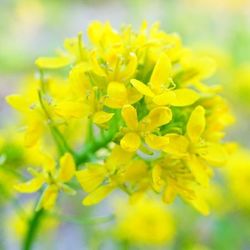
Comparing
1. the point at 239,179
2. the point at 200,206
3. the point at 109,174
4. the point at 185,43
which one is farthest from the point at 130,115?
the point at 185,43

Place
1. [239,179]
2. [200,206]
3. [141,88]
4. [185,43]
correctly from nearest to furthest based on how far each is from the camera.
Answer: [141,88], [200,206], [239,179], [185,43]

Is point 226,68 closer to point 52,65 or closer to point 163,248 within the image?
point 163,248

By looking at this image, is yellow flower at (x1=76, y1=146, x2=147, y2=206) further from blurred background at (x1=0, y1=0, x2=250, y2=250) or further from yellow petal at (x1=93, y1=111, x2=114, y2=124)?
blurred background at (x1=0, y1=0, x2=250, y2=250)

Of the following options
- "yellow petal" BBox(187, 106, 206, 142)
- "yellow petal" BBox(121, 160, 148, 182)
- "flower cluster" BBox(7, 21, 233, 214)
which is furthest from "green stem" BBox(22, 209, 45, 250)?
"yellow petal" BBox(187, 106, 206, 142)

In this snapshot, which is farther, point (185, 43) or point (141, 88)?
point (185, 43)

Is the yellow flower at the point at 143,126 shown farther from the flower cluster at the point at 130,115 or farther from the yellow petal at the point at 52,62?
the yellow petal at the point at 52,62

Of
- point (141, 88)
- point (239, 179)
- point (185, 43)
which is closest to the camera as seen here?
point (141, 88)

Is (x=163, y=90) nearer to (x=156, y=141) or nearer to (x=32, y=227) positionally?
(x=156, y=141)

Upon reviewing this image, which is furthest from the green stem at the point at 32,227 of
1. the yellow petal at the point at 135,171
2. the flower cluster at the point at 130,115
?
the yellow petal at the point at 135,171
